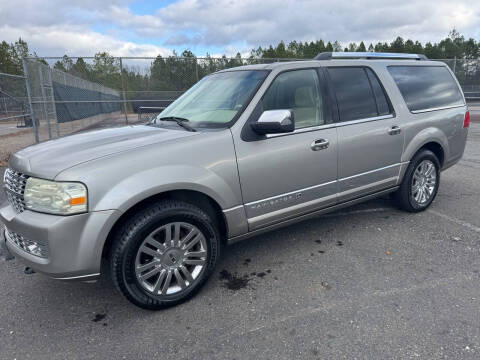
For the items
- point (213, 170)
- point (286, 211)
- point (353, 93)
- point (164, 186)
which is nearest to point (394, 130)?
point (353, 93)

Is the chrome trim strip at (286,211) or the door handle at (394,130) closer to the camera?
the chrome trim strip at (286,211)

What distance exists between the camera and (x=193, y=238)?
2.74m

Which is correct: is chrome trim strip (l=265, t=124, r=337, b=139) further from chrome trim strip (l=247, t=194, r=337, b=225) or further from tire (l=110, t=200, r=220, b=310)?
tire (l=110, t=200, r=220, b=310)

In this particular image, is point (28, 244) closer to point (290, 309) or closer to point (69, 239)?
point (69, 239)

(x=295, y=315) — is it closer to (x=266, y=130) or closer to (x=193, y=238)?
(x=193, y=238)

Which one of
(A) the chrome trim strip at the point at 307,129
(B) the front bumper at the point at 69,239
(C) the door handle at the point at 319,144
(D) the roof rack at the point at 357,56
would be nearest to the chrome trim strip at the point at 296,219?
(C) the door handle at the point at 319,144

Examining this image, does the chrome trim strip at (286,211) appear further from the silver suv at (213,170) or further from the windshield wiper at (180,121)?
the windshield wiper at (180,121)

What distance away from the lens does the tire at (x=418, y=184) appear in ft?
13.9

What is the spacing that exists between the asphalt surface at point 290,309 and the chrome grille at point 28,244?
56 cm

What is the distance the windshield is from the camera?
10.2ft

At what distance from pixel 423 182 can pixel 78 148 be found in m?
3.90

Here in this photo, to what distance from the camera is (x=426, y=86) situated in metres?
4.40

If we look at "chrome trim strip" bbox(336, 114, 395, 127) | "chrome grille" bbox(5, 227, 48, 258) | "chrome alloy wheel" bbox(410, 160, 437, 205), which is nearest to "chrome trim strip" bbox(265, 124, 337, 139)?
"chrome trim strip" bbox(336, 114, 395, 127)

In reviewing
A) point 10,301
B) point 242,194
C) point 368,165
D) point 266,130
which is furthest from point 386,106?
point 10,301
